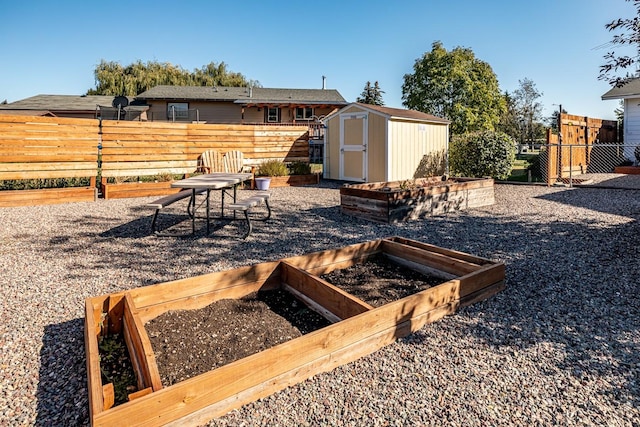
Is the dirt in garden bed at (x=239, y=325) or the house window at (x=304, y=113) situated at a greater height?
the house window at (x=304, y=113)

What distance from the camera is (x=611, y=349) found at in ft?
8.20

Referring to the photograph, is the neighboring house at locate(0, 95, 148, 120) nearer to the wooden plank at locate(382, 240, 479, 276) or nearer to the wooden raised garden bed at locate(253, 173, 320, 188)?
the wooden raised garden bed at locate(253, 173, 320, 188)

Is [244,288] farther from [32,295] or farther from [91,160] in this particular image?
[91,160]

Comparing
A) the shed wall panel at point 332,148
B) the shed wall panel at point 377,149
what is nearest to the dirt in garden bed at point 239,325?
the shed wall panel at point 377,149

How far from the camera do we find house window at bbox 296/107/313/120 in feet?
90.8

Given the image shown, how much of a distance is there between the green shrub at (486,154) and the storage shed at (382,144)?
0.93 meters

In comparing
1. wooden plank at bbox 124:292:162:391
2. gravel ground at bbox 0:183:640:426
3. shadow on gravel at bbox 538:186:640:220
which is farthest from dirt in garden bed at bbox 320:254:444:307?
shadow on gravel at bbox 538:186:640:220

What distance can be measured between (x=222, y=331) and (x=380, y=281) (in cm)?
155

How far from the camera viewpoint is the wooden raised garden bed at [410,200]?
21.2 ft

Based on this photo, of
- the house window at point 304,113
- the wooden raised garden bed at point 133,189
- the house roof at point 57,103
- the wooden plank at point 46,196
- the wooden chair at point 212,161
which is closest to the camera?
the wooden plank at point 46,196

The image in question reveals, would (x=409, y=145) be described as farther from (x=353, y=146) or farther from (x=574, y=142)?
(x=574, y=142)

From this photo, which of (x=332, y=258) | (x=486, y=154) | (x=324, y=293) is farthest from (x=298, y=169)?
(x=324, y=293)

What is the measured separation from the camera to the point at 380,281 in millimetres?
3600

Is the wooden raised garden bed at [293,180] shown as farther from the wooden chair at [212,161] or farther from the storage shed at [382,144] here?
the wooden chair at [212,161]
